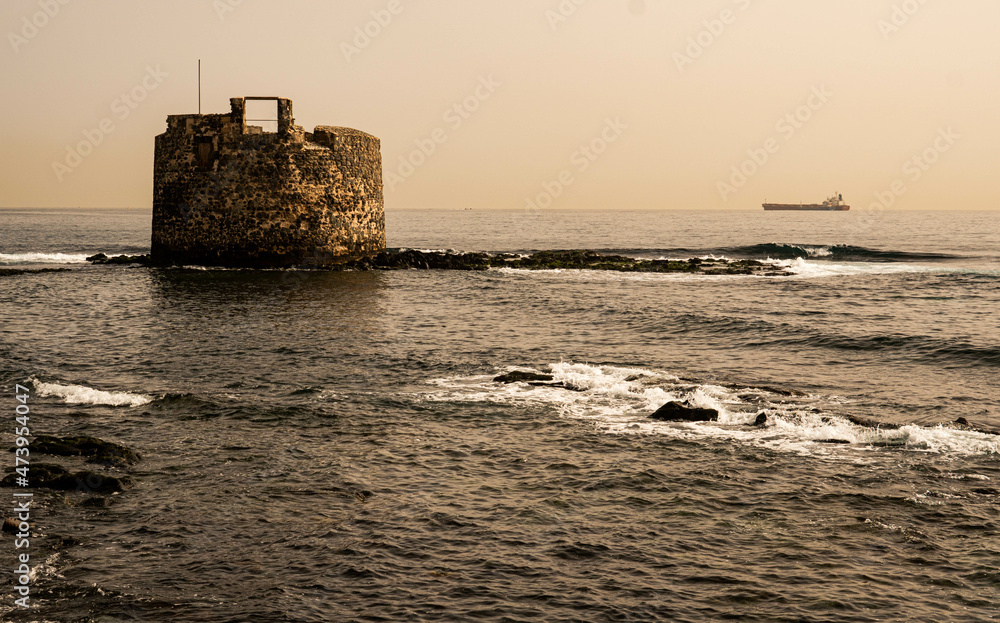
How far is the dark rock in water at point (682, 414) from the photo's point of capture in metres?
11.5

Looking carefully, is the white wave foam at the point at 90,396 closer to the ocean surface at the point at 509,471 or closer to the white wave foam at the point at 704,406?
the ocean surface at the point at 509,471

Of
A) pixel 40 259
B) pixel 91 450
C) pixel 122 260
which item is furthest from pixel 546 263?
pixel 91 450

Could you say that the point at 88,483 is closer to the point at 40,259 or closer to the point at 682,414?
the point at 682,414

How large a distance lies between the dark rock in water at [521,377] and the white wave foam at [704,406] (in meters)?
0.15

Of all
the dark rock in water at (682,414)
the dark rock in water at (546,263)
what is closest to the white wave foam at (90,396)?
the dark rock in water at (682,414)

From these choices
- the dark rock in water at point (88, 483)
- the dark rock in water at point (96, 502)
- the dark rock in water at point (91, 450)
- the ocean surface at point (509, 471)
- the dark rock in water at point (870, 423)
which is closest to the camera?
the ocean surface at point (509, 471)

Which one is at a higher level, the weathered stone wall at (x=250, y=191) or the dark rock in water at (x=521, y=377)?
the weathered stone wall at (x=250, y=191)

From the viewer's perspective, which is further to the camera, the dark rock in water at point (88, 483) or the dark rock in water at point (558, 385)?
the dark rock in water at point (558, 385)

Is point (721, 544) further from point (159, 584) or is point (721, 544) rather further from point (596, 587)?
point (159, 584)

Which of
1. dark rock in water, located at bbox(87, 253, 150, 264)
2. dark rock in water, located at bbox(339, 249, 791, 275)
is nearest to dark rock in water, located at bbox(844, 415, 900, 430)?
dark rock in water, located at bbox(339, 249, 791, 275)

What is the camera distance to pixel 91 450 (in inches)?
374

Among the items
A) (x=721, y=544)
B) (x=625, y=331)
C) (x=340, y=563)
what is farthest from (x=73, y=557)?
(x=625, y=331)

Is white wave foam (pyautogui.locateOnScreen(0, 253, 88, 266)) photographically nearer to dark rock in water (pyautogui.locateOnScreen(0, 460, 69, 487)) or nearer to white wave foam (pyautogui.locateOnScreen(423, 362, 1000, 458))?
white wave foam (pyautogui.locateOnScreen(423, 362, 1000, 458))

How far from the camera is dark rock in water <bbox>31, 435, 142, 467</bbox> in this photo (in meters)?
9.27
